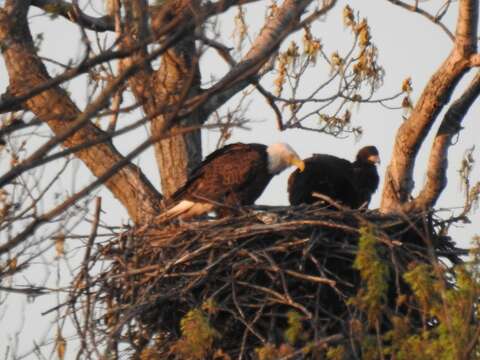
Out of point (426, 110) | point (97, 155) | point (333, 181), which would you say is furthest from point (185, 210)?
point (426, 110)

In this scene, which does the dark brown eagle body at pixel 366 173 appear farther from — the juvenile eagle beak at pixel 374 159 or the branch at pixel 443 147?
the branch at pixel 443 147

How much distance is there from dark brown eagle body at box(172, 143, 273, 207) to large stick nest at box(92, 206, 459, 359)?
108 cm

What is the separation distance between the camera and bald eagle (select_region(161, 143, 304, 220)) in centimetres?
868

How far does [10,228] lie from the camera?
5539 mm

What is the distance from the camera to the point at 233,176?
358 inches

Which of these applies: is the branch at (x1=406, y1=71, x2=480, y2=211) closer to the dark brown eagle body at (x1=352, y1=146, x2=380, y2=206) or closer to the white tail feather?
the dark brown eagle body at (x1=352, y1=146, x2=380, y2=206)

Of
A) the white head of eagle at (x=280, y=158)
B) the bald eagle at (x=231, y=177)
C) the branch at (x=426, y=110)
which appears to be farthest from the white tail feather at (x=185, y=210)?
the branch at (x=426, y=110)

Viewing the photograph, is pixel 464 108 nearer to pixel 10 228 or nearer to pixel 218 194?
pixel 218 194

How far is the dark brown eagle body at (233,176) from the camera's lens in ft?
28.8

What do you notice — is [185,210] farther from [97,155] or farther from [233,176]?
[97,155]

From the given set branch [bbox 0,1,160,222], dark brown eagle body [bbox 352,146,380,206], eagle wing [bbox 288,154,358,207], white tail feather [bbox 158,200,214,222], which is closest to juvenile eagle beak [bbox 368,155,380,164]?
dark brown eagle body [bbox 352,146,380,206]

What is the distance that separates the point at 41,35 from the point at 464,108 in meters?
3.79

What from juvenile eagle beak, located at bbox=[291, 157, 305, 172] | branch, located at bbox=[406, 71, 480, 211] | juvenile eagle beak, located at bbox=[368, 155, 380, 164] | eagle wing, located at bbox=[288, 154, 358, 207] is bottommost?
branch, located at bbox=[406, 71, 480, 211]

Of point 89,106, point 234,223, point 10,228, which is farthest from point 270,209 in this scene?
point 89,106
